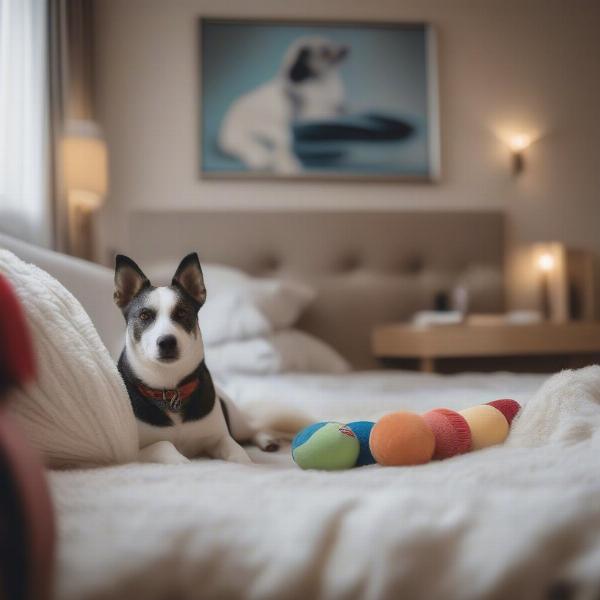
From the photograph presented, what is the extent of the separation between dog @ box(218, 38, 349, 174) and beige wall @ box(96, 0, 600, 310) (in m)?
0.14

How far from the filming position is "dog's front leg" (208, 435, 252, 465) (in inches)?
34.6

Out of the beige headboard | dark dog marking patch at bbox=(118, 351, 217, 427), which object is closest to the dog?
the beige headboard

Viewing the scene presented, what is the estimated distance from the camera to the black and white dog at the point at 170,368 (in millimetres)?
880

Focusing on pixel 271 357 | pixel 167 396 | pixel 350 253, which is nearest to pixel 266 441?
pixel 167 396

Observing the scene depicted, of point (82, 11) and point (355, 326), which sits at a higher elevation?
point (82, 11)

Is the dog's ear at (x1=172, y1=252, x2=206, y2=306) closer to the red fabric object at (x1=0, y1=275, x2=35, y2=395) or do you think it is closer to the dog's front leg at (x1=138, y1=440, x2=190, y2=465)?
the dog's front leg at (x1=138, y1=440, x2=190, y2=465)

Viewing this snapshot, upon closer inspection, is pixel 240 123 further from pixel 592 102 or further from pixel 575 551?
pixel 575 551

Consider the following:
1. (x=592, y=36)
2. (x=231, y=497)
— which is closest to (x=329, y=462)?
(x=231, y=497)

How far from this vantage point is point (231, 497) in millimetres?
557

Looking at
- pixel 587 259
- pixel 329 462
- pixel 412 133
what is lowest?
pixel 329 462

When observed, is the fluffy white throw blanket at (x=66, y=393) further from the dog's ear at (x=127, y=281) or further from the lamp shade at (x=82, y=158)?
the lamp shade at (x=82, y=158)

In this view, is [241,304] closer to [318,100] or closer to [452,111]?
[318,100]

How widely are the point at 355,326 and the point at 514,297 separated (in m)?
0.86

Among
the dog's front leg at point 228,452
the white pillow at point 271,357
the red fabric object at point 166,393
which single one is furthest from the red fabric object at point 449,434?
the white pillow at point 271,357
